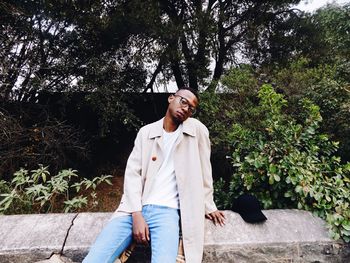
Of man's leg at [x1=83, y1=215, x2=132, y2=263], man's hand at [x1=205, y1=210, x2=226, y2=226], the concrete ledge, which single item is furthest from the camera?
man's hand at [x1=205, y1=210, x2=226, y2=226]

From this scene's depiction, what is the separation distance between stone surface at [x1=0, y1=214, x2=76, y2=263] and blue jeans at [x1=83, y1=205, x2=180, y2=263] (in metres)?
0.37

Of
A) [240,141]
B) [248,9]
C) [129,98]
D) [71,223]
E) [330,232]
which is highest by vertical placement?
[248,9]

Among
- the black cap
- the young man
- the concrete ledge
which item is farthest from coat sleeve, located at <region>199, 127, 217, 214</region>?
the black cap

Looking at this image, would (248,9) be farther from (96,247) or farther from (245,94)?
(96,247)

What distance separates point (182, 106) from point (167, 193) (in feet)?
2.05

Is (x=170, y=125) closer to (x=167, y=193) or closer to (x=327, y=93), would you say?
(x=167, y=193)

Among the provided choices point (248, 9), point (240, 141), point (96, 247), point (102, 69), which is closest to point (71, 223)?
point (96, 247)

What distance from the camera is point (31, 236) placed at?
1773 millimetres

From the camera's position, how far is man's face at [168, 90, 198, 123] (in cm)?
196

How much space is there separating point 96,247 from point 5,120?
3.19 m

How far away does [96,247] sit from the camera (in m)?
1.51

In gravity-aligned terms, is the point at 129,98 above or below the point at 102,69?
below

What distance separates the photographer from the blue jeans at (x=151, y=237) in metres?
1.49

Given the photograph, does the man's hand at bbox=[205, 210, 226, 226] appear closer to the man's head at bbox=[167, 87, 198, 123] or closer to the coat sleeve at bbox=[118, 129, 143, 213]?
the coat sleeve at bbox=[118, 129, 143, 213]
